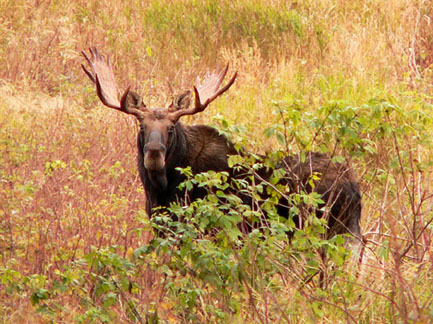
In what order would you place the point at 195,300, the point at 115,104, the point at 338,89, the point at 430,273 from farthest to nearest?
the point at 338,89, the point at 115,104, the point at 430,273, the point at 195,300

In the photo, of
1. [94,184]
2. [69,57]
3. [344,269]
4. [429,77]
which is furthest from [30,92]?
[344,269]

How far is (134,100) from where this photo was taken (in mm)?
7570

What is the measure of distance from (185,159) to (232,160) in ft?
5.93

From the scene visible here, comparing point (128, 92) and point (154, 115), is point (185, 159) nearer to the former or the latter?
point (154, 115)

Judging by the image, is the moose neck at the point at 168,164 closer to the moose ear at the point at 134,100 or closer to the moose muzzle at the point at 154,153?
the moose muzzle at the point at 154,153

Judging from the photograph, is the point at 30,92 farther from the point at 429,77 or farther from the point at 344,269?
the point at 344,269

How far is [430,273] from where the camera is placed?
18.4 feet

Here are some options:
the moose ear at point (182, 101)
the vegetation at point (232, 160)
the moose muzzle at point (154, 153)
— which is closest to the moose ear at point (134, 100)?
the moose ear at point (182, 101)

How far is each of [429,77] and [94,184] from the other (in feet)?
15.2

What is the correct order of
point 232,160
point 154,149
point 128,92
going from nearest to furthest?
point 232,160 < point 154,149 < point 128,92

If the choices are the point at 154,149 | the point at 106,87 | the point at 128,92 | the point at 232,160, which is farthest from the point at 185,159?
the point at 232,160

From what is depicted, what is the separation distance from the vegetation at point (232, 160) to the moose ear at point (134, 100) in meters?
0.88

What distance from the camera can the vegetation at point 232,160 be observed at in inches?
206

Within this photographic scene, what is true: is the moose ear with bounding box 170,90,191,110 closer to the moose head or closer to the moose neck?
the moose head
